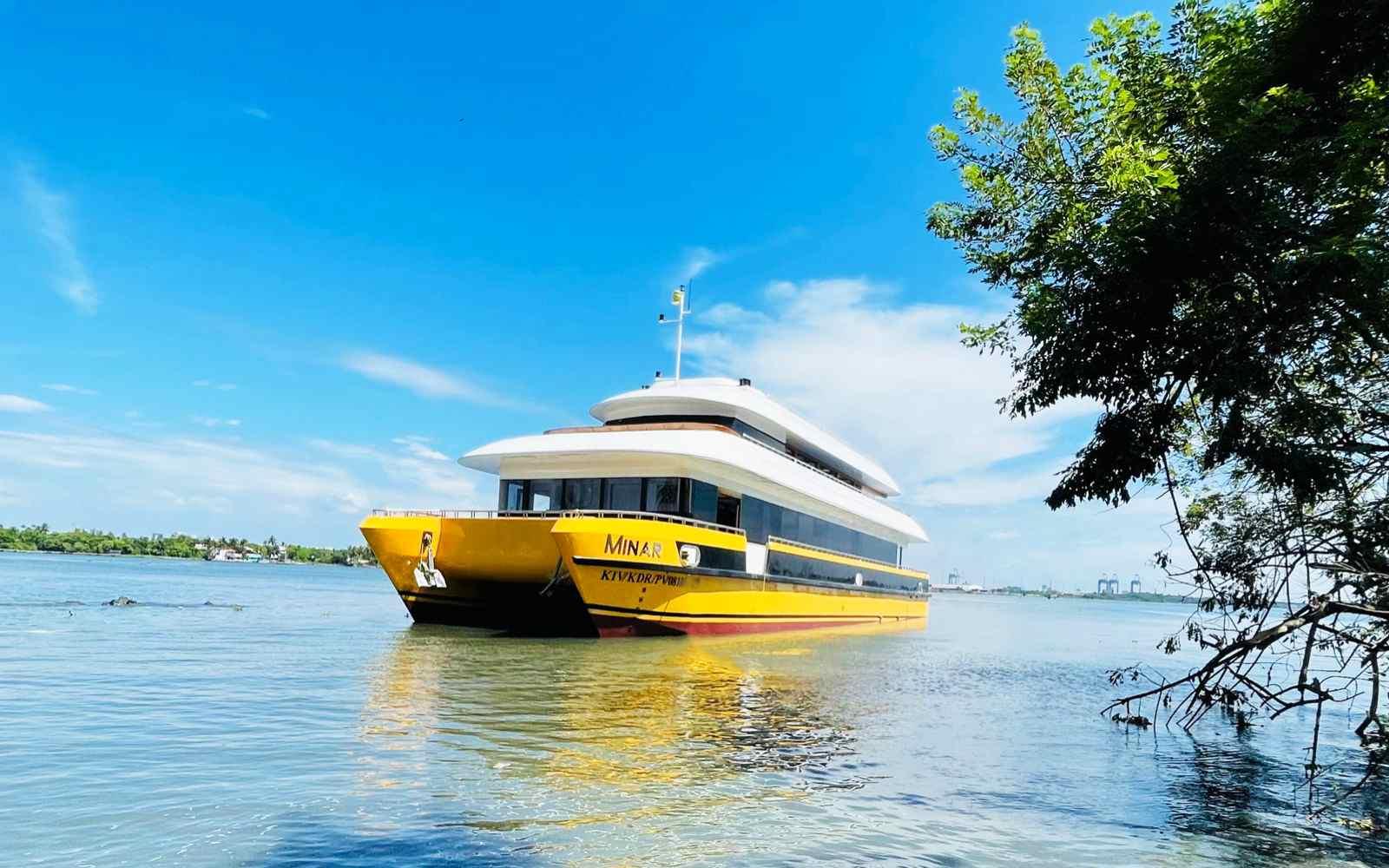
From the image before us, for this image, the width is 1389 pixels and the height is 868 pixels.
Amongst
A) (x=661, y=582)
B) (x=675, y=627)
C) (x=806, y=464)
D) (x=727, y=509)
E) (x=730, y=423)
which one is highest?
(x=730, y=423)

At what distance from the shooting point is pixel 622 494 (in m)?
20.8

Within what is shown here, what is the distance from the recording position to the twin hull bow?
17953 mm

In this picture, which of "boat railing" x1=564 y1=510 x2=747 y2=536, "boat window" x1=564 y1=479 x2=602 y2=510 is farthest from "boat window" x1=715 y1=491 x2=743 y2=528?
"boat window" x1=564 y1=479 x2=602 y2=510

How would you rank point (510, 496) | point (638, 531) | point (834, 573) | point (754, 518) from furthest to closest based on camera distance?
point (834, 573), point (754, 518), point (510, 496), point (638, 531)

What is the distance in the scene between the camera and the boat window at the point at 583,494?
826 inches

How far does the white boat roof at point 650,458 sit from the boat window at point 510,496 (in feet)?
1.01

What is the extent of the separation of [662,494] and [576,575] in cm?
342

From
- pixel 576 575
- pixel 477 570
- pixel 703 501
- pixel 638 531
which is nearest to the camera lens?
pixel 576 575

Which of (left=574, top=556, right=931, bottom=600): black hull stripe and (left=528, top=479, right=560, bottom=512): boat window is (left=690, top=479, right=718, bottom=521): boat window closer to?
(left=574, top=556, right=931, bottom=600): black hull stripe

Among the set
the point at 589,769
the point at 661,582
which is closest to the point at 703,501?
the point at 661,582

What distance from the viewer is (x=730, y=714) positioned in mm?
11055

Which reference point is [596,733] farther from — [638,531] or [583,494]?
[583,494]

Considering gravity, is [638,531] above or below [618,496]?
below

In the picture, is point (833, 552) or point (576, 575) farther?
point (833, 552)
